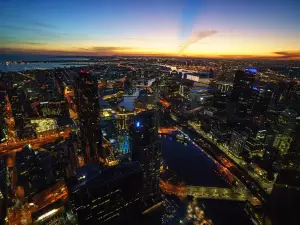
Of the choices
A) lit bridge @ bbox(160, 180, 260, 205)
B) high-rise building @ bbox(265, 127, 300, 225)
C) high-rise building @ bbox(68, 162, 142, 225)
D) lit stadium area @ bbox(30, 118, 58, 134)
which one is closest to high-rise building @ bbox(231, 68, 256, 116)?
lit bridge @ bbox(160, 180, 260, 205)

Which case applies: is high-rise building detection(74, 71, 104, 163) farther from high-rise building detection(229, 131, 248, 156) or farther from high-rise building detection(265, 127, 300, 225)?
high-rise building detection(229, 131, 248, 156)

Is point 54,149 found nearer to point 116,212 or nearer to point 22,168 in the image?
point 22,168

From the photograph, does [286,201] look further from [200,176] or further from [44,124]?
[44,124]

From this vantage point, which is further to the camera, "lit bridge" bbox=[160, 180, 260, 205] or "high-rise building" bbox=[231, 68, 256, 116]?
"high-rise building" bbox=[231, 68, 256, 116]

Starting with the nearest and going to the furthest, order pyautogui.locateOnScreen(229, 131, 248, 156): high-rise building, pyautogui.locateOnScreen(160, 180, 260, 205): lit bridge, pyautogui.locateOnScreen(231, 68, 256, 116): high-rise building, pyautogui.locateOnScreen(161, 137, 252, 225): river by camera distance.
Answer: pyautogui.locateOnScreen(161, 137, 252, 225): river → pyautogui.locateOnScreen(160, 180, 260, 205): lit bridge → pyautogui.locateOnScreen(229, 131, 248, 156): high-rise building → pyautogui.locateOnScreen(231, 68, 256, 116): high-rise building

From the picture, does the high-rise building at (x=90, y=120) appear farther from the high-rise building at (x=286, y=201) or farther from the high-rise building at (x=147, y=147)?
the high-rise building at (x=286, y=201)

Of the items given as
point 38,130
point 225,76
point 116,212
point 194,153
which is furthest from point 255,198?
point 225,76
